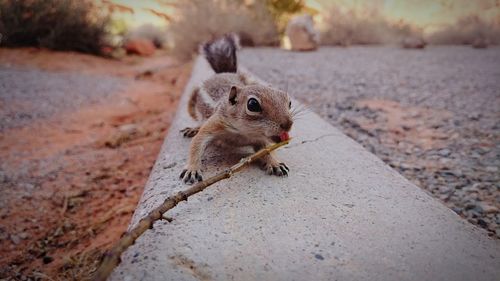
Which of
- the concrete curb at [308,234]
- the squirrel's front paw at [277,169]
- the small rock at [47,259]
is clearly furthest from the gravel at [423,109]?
the small rock at [47,259]

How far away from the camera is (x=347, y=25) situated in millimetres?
9047

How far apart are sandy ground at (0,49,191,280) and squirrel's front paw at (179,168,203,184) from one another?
1.86 ft

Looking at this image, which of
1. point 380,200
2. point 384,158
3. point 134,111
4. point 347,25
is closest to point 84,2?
point 134,111

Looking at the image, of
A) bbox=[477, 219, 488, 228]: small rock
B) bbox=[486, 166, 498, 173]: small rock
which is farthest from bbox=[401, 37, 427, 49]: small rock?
bbox=[477, 219, 488, 228]: small rock

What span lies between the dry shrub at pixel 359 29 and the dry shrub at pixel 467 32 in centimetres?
54

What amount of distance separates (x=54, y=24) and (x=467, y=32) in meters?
10.1

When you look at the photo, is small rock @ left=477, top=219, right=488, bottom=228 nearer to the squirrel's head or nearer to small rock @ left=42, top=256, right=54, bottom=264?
the squirrel's head

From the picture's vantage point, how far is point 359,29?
357 inches

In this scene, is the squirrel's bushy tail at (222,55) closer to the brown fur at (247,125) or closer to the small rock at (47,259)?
the brown fur at (247,125)

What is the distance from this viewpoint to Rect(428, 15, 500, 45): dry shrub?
25.6 feet

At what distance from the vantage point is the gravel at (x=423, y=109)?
1972mm

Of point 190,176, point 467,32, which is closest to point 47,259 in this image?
point 190,176

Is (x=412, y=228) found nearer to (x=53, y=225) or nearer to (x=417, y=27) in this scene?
(x=53, y=225)

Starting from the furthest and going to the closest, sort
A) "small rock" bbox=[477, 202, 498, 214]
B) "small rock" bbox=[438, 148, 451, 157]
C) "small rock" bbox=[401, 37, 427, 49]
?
"small rock" bbox=[401, 37, 427, 49]
"small rock" bbox=[438, 148, 451, 157]
"small rock" bbox=[477, 202, 498, 214]
